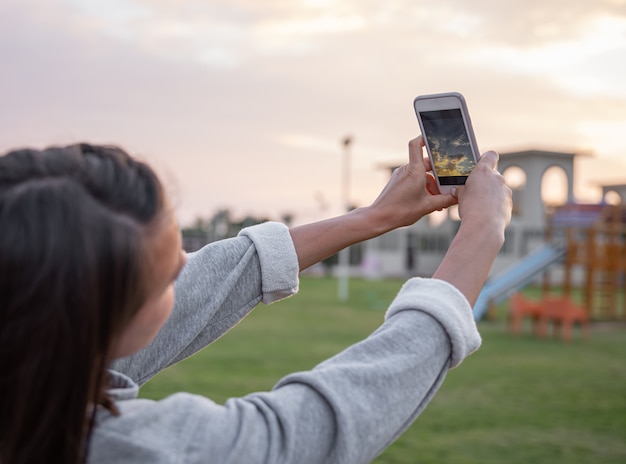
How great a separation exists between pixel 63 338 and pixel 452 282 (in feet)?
1.40

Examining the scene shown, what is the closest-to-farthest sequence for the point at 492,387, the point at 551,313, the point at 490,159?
the point at 490,159
the point at 492,387
the point at 551,313

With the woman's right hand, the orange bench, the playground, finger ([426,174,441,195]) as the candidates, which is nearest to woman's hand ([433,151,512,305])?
the woman's right hand

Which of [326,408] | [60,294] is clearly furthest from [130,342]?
[326,408]

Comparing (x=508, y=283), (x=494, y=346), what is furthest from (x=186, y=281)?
(x=508, y=283)

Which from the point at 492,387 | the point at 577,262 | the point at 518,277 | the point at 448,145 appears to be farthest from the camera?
the point at 577,262

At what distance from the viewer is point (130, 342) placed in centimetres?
78

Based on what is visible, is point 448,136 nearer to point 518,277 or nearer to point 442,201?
point 442,201

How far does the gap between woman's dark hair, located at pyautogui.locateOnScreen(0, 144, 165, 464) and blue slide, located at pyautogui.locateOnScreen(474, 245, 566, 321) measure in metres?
9.22

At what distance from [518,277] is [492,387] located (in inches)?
230

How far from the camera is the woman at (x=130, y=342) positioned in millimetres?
700

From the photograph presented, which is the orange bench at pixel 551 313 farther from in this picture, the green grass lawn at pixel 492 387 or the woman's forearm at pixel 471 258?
the woman's forearm at pixel 471 258

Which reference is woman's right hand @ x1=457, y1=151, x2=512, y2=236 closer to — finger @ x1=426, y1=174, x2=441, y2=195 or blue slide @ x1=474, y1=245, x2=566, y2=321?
finger @ x1=426, y1=174, x2=441, y2=195

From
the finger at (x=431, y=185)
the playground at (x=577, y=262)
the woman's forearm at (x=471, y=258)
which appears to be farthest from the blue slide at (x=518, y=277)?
the woman's forearm at (x=471, y=258)

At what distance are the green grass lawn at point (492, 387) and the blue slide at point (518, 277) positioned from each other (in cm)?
93
